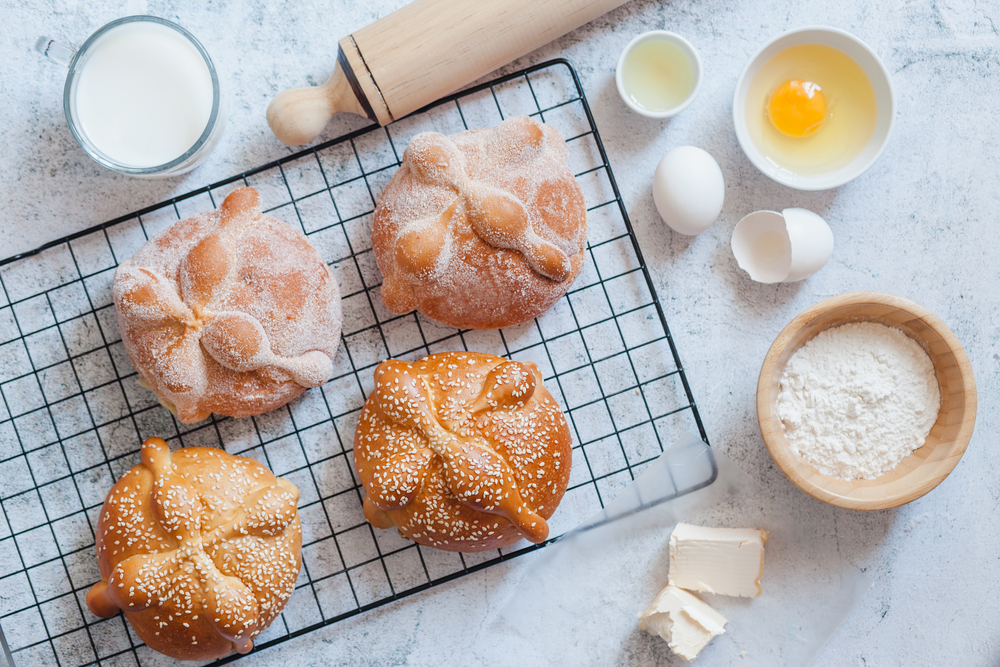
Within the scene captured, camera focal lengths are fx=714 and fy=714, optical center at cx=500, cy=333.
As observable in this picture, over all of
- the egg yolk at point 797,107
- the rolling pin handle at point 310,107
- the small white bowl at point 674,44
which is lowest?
the egg yolk at point 797,107

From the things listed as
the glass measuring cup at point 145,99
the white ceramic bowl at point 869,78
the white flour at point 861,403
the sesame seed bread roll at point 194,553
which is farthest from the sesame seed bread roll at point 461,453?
the white ceramic bowl at point 869,78

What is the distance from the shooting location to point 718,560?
7.00ft

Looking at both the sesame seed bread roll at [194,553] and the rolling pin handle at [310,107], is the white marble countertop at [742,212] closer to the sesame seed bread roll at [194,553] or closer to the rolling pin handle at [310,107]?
the rolling pin handle at [310,107]

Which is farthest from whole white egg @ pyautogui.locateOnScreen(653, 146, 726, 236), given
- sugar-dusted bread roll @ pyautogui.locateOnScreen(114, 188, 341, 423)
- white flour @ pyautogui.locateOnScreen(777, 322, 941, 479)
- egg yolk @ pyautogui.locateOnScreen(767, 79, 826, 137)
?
sugar-dusted bread roll @ pyautogui.locateOnScreen(114, 188, 341, 423)

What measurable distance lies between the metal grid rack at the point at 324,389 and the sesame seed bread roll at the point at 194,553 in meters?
0.17

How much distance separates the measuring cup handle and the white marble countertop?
0.21 meters

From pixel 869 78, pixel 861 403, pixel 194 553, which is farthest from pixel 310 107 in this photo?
pixel 861 403

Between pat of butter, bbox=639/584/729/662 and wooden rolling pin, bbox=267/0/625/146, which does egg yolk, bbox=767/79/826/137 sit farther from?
pat of butter, bbox=639/584/729/662

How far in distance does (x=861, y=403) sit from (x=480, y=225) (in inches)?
46.4

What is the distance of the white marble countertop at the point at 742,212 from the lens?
6.93 feet

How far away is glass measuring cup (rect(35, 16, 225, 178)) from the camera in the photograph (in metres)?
1.91

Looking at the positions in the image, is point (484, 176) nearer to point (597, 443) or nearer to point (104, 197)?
point (597, 443)

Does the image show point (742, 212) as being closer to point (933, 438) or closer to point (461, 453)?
point (933, 438)

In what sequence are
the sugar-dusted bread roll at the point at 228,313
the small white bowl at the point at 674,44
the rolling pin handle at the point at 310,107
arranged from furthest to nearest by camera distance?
the small white bowl at the point at 674,44 < the rolling pin handle at the point at 310,107 < the sugar-dusted bread roll at the point at 228,313
